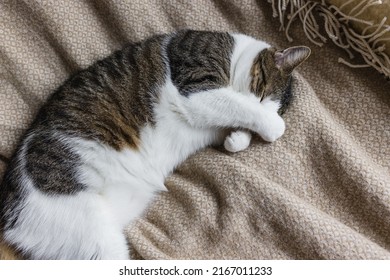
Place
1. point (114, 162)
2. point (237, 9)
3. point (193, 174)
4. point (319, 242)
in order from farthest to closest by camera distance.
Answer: point (237, 9) → point (193, 174) → point (114, 162) → point (319, 242)

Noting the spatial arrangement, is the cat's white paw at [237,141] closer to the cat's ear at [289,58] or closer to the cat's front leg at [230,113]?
the cat's front leg at [230,113]

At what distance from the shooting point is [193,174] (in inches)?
58.7

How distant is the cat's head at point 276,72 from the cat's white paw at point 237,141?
16cm

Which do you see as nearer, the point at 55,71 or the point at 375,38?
the point at 375,38

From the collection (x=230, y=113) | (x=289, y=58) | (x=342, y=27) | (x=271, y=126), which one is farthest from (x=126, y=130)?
(x=342, y=27)

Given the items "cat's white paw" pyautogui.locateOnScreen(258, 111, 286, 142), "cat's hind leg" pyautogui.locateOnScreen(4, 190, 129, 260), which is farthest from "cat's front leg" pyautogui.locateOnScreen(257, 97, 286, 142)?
"cat's hind leg" pyautogui.locateOnScreen(4, 190, 129, 260)

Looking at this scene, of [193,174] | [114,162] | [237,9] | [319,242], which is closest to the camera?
[319,242]

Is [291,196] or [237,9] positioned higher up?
[237,9]

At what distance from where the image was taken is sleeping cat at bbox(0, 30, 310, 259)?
128 centimetres

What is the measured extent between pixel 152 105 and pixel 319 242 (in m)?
0.68

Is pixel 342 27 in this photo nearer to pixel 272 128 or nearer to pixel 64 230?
pixel 272 128

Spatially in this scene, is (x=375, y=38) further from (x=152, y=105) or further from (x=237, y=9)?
(x=152, y=105)

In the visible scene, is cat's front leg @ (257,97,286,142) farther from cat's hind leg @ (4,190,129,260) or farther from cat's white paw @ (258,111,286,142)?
cat's hind leg @ (4,190,129,260)

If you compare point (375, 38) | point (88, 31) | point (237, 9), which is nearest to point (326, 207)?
point (375, 38)
